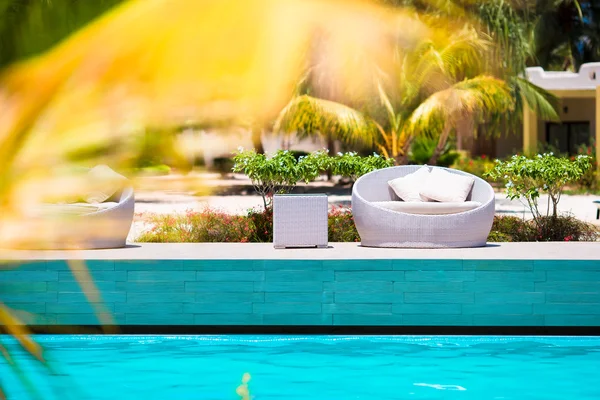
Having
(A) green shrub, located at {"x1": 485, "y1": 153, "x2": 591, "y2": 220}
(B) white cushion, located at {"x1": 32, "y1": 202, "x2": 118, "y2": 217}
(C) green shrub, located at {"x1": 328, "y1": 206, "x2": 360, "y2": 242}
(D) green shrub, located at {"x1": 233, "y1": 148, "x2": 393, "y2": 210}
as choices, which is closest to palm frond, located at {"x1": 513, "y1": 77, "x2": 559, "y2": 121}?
(A) green shrub, located at {"x1": 485, "y1": 153, "x2": 591, "y2": 220}

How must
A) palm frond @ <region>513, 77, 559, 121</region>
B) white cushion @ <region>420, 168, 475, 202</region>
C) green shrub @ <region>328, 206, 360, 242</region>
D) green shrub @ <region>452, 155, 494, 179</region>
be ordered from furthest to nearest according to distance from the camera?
1. green shrub @ <region>452, 155, 494, 179</region>
2. palm frond @ <region>513, 77, 559, 121</region>
3. green shrub @ <region>328, 206, 360, 242</region>
4. white cushion @ <region>420, 168, 475, 202</region>

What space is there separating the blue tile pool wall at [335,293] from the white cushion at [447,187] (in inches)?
86.0

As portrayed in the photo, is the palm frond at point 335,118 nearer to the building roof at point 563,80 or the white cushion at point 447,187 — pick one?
the white cushion at point 447,187

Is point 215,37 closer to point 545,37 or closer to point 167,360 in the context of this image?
point 167,360

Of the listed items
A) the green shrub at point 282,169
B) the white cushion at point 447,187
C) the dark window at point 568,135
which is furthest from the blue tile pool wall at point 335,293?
the dark window at point 568,135

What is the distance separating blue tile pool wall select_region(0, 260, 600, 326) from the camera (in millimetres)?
6723

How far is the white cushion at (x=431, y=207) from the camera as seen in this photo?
27.6ft

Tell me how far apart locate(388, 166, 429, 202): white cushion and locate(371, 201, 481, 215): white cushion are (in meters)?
0.49

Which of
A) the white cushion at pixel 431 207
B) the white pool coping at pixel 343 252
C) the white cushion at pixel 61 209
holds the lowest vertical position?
the white pool coping at pixel 343 252

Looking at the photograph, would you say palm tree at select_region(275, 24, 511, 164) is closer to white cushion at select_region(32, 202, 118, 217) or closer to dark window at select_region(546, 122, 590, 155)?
dark window at select_region(546, 122, 590, 155)

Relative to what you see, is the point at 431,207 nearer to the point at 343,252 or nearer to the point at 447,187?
the point at 447,187

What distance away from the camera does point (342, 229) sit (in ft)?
32.8

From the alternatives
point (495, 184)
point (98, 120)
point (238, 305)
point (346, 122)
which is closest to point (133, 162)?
point (98, 120)

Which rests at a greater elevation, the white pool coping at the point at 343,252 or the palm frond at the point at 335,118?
the palm frond at the point at 335,118
